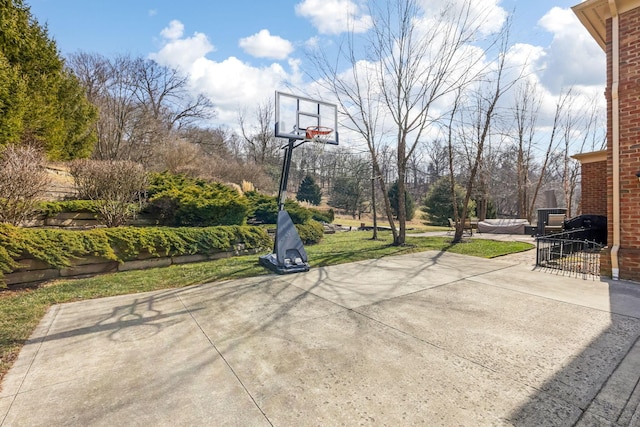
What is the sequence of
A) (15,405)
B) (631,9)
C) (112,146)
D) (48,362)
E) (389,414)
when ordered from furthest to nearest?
1. (112,146)
2. (631,9)
3. (48,362)
4. (15,405)
5. (389,414)

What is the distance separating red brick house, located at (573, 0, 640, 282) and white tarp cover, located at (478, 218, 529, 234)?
9.84 meters

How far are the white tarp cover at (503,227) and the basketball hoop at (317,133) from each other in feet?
39.3

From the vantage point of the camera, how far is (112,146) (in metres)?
15.8

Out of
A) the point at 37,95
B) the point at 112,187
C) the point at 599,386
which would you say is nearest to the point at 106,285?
the point at 112,187

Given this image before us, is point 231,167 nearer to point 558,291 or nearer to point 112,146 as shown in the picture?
point 112,146

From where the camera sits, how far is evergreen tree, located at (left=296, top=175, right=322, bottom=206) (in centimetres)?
3338

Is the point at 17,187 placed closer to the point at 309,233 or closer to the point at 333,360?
the point at 333,360

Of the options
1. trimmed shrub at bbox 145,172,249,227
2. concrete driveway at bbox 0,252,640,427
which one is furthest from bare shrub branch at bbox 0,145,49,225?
concrete driveway at bbox 0,252,640,427

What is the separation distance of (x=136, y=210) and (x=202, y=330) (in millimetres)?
6162

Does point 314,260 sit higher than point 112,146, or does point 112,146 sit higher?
point 112,146

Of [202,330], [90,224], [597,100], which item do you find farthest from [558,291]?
[597,100]

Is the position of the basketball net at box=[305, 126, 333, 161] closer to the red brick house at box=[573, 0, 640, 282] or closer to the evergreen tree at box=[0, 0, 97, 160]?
the red brick house at box=[573, 0, 640, 282]

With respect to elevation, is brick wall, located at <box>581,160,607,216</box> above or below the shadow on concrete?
above

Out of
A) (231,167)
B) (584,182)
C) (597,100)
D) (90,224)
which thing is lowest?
(90,224)
